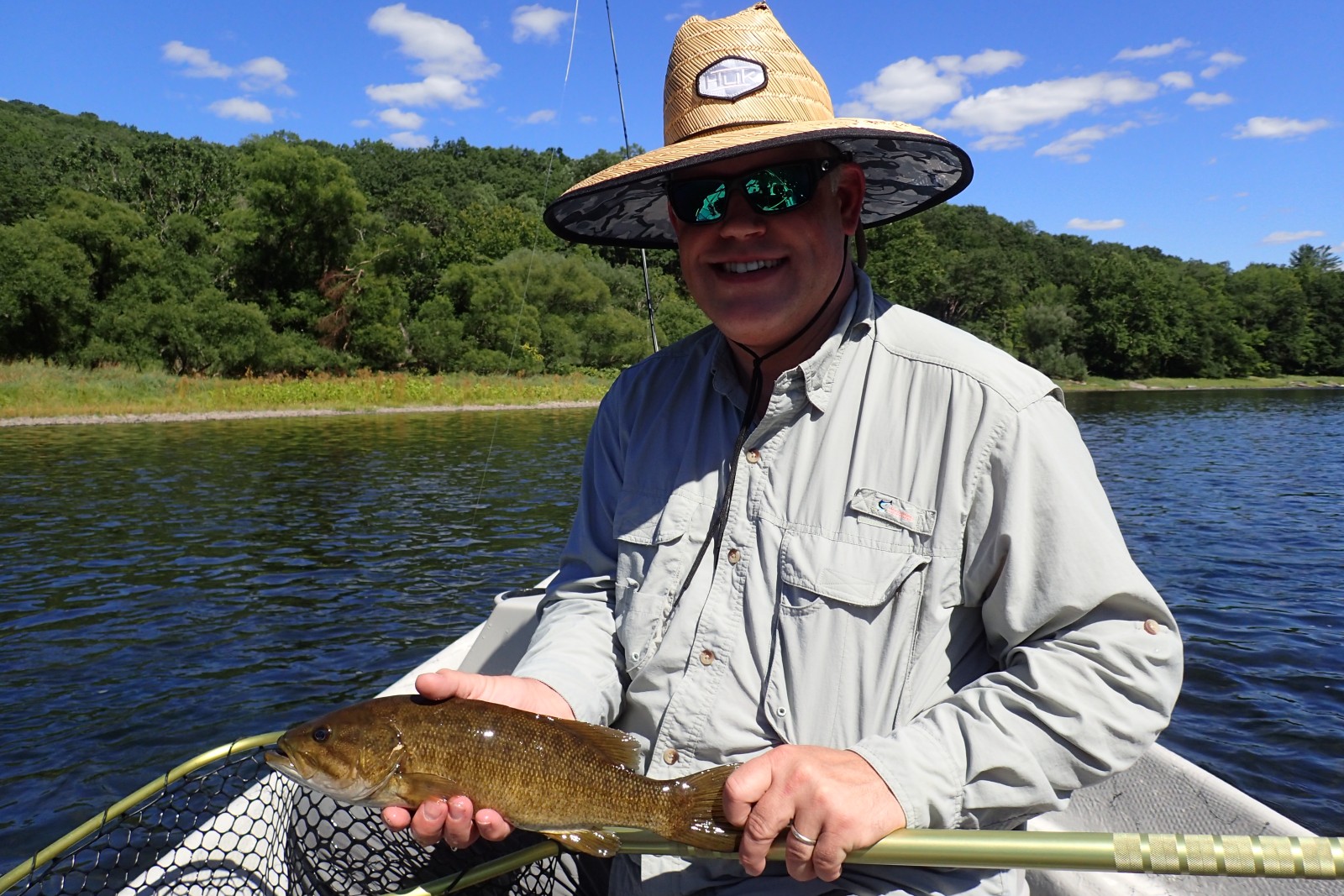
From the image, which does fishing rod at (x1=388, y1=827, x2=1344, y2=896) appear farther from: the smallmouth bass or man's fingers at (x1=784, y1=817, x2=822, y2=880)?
the smallmouth bass

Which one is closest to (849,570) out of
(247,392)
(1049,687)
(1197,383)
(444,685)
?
(1049,687)

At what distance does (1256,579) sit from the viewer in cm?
1287

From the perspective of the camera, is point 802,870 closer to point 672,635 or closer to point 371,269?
point 672,635

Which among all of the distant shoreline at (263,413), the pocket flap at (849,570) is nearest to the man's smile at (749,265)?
the pocket flap at (849,570)

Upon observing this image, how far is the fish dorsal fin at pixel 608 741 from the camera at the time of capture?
2.16m

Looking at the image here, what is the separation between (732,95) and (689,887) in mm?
1942

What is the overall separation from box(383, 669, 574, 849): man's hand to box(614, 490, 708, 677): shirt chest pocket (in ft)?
0.78

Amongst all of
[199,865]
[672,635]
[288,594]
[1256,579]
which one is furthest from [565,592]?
[1256,579]

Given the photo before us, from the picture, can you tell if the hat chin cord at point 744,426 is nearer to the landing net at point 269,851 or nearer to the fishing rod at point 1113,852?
the fishing rod at point 1113,852

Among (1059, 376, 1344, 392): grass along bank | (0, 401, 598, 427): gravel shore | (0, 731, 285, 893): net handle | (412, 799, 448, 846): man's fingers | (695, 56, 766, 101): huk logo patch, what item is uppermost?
(695, 56, 766, 101): huk logo patch

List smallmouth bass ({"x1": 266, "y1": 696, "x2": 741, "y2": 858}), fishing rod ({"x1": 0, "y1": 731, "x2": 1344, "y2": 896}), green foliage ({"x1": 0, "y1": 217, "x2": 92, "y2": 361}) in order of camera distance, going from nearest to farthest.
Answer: fishing rod ({"x1": 0, "y1": 731, "x2": 1344, "y2": 896}), smallmouth bass ({"x1": 266, "y1": 696, "x2": 741, "y2": 858}), green foliage ({"x1": 0, "y1": 217, "x2": 92, "y2": 361})

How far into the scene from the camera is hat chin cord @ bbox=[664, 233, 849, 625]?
95.6 inches

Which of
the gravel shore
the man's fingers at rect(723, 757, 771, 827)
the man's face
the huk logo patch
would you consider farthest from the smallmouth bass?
the gravel shore

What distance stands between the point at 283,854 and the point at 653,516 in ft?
5.39
